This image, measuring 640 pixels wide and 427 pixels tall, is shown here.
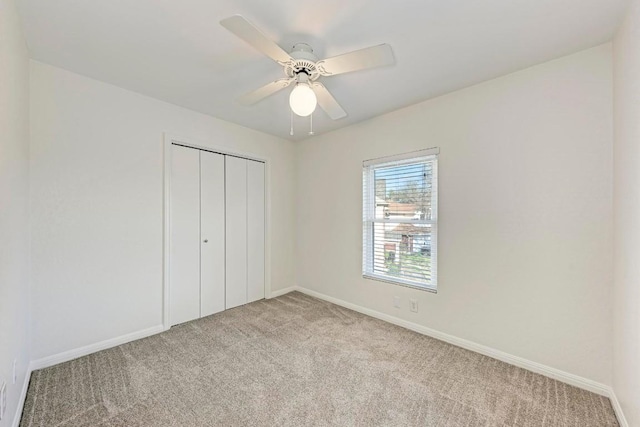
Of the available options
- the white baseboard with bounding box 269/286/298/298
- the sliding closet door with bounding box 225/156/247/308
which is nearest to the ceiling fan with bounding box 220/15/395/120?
the sliding closet door with bounding box 225/156/247/308

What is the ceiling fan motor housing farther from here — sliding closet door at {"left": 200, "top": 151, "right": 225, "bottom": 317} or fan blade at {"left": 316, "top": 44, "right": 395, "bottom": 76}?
sliding closet door at {"left": 200, "top": 151, "right": 225, "bottom": 317}

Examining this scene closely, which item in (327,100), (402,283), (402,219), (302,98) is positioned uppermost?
(327,100)

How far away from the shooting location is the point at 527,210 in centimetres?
204

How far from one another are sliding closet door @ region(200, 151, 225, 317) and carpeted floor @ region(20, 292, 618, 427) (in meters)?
0.58

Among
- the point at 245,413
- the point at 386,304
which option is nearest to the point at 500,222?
the point at 386,304

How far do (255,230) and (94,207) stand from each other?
1.76m

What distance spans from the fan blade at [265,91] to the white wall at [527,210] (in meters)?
1.51

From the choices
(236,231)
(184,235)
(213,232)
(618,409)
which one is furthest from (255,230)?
(618,409)

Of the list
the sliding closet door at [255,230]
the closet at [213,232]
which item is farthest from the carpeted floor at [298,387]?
the sliding closet door at [255,230]

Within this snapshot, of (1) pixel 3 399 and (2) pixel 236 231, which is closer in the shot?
(1) pixel 3 399

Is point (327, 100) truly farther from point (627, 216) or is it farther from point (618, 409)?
point (618, 409)

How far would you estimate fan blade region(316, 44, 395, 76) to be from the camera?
4.51ft

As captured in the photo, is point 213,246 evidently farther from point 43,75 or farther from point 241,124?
point 43,75

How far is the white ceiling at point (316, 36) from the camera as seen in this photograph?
147 cm
